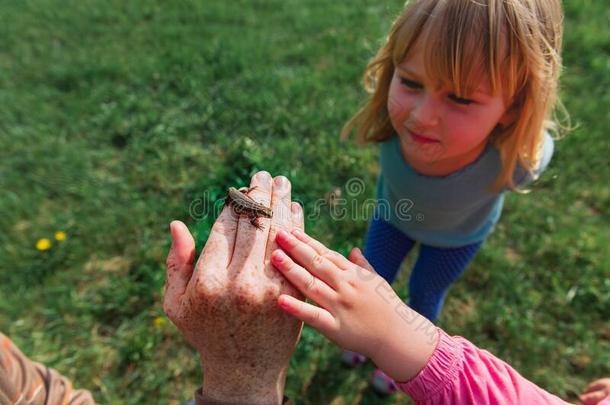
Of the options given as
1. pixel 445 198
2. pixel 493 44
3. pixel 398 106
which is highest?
pixel 493 44

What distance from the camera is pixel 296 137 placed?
550cm

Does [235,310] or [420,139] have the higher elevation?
[420,139]

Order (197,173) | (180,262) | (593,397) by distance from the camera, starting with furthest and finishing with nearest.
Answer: (197,173), (593,397), (180,262)

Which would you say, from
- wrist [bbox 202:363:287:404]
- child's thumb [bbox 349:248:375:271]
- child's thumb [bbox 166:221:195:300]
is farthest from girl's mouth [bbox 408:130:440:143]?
wrist [bbox 202:363:287:404]

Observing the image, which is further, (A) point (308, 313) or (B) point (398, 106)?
(B) point (398, 106)

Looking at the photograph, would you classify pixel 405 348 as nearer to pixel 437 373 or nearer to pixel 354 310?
pixel 437 373

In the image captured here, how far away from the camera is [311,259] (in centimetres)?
186

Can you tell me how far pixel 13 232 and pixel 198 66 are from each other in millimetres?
3268

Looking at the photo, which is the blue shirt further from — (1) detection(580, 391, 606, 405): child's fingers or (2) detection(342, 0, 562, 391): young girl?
(1) detection(580, 391, 606, 405): child's fingers

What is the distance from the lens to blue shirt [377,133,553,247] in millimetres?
2975

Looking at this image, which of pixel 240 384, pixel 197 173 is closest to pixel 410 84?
pixel 240 384

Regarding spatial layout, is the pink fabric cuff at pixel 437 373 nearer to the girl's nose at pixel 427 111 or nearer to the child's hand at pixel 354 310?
the child's hand at pixel 354 310

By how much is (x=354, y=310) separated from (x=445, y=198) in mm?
1546

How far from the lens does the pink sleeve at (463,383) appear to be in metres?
1.82
